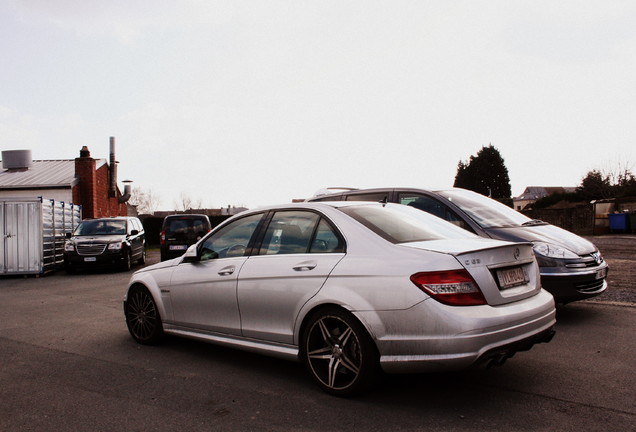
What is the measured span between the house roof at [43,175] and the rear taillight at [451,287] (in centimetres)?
2807

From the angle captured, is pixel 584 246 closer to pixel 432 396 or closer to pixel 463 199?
pixel 463 199

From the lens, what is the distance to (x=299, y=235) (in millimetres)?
4582

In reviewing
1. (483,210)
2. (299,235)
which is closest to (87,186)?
(483,210)

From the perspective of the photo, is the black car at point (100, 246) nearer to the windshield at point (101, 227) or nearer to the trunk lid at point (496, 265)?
the windshield at point (101, 227)

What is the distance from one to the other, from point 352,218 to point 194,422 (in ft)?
6.44

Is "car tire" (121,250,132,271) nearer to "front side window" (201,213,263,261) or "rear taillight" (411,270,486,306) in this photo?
"front side window" (201,213,263,261)

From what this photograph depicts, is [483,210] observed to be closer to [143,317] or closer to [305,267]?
[305,267]

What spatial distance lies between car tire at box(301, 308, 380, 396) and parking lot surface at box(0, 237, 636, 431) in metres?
0.14

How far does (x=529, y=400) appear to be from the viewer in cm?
390

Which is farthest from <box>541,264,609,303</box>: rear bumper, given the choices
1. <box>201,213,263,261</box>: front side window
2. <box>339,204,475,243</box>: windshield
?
<box>201,213,263,261</box>: front side window

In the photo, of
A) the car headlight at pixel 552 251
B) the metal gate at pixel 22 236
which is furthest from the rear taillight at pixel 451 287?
the metal gate at pixel 22 236

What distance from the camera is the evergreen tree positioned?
75.4m

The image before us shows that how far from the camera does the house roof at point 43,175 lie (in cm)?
2838

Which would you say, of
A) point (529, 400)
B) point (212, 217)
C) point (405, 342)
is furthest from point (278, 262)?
point (212, 217)
